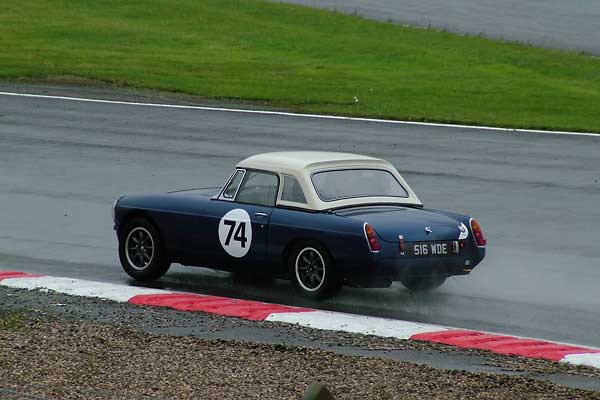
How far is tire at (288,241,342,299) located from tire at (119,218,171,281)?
1644 mm

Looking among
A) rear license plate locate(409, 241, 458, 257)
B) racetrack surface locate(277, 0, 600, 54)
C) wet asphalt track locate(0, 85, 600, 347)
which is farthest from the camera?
racetrack surface locate(277, 0, 600, 54)

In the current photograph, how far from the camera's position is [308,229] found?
12625 millimetres

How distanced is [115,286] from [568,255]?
506 centimetres

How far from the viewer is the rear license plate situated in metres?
12.4

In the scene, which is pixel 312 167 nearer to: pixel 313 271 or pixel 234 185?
pixel 234 185

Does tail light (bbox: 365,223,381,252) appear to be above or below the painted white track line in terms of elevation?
above

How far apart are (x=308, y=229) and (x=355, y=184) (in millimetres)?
909

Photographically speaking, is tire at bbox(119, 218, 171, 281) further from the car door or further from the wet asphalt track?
the car door

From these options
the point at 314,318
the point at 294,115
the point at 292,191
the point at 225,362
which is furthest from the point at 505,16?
the point at 225,362

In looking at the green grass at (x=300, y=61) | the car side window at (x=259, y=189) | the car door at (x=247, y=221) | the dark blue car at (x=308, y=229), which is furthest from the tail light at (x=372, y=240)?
the green grass at (x=300, y=61)

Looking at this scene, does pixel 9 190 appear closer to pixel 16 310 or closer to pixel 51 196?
pixel 51 196

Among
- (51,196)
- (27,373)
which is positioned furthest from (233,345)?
(51,196)

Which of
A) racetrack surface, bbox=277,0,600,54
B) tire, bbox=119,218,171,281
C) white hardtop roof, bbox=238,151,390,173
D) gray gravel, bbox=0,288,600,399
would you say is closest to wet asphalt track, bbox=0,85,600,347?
tire, bbox=119,218,171,281

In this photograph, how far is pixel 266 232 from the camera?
12945mm
